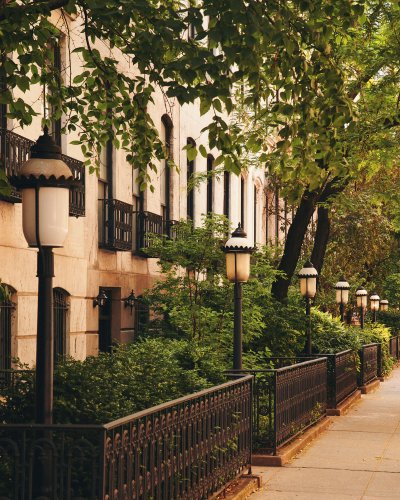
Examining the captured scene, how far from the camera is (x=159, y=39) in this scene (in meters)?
10.0

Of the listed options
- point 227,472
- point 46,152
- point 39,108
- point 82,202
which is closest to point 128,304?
point 82,202

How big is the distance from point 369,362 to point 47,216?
2380cm

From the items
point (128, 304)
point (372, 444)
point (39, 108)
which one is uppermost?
point (39, 108)

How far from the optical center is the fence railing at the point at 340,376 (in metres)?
22.1

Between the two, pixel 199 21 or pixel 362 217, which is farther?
pixel 362 217

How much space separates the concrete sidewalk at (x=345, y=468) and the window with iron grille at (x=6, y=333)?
4122 mm

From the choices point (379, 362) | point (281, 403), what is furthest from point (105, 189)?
point (379, 362)

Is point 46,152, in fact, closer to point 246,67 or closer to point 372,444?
point 246,67

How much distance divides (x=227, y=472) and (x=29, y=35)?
4706 mm

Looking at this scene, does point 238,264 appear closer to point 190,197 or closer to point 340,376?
point 340,376

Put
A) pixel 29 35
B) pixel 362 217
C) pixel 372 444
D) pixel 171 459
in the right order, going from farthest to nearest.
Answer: pixel 362 217
pixel 372 444
pixel 29 35
pixel 171 459

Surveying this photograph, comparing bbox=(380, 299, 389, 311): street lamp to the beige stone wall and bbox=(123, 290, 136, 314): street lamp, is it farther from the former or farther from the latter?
bbox=(123, 290, 136, 314): street lamp

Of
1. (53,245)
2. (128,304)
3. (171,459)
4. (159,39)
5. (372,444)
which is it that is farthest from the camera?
(128,304)

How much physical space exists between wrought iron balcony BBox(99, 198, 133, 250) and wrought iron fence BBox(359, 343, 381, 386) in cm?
995
